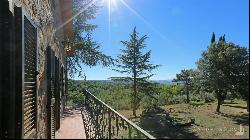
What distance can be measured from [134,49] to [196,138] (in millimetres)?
557

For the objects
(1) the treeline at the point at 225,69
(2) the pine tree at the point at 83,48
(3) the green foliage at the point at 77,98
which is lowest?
(3) the green foliage at the point at 77,98

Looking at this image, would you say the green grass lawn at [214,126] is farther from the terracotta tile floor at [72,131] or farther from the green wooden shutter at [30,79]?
the green wooden shutter at [30,79]

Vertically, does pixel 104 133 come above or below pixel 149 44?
below

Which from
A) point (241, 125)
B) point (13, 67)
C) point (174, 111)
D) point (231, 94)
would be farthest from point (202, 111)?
point (13, 67)

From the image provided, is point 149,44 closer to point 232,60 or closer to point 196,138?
point 232,60

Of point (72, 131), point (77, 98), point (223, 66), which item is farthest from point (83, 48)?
point (223, 66)

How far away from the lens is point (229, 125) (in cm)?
79

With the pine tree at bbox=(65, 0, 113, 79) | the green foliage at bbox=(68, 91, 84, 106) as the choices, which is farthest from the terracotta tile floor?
the pine tree at bbox=(65, 0, 113, 79)

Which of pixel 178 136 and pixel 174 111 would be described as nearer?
pixel 178 136

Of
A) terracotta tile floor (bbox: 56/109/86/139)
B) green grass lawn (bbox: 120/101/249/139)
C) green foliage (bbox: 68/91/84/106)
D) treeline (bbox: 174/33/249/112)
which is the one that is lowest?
green foliage (bbox: 68/91/84/106)

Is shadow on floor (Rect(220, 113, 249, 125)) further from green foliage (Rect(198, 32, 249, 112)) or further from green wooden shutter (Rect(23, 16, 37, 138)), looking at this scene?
green wooden shutter (Rect(23, 16, 37, 138))

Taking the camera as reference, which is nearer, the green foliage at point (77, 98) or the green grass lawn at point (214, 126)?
the green grass lawn at point (214, 126)

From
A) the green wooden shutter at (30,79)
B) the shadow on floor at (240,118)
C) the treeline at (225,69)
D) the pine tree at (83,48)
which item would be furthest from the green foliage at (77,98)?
the shadow on floor at (240,118)

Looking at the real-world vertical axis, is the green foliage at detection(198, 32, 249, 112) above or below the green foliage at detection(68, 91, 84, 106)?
above
